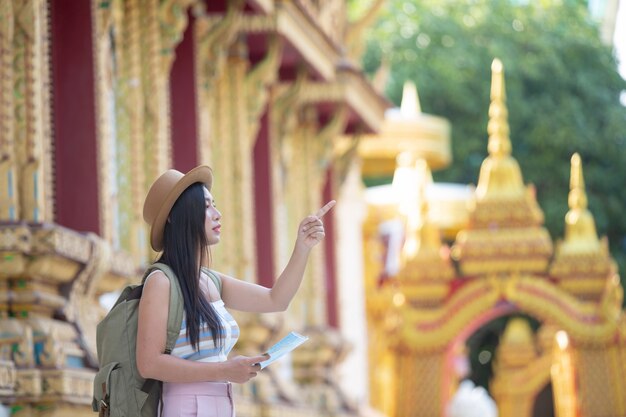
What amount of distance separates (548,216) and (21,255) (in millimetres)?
28424

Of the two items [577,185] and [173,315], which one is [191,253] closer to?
[173,315]

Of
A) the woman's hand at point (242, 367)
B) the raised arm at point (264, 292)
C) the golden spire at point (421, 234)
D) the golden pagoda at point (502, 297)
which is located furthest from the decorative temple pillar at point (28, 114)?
the golden spire at point (421, 234)

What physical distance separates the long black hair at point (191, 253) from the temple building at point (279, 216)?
2509 millimetres

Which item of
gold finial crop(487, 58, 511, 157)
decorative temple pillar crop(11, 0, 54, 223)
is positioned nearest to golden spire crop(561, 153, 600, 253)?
gold finial crop(487, 58, 511, 157)

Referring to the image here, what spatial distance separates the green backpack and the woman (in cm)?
3

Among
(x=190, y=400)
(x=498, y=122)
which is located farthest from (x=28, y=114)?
(x=498, y=122)

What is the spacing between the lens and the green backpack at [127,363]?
611 cm

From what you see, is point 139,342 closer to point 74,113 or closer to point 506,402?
point 74,113

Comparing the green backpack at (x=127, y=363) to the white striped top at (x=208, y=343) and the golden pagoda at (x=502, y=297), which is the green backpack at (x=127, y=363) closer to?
the white striped top at (x=208, y=343)

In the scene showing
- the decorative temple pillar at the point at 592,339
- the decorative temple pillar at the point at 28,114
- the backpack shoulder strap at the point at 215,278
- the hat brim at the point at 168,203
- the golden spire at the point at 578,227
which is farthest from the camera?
the golden spire at the point at 578,227

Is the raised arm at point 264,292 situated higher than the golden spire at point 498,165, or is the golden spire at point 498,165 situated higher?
the golden spire at point 498,165

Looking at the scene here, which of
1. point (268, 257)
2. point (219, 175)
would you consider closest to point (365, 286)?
point (268, 257)

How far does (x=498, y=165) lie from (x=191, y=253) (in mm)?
18118

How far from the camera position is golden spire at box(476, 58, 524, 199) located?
23938mm
